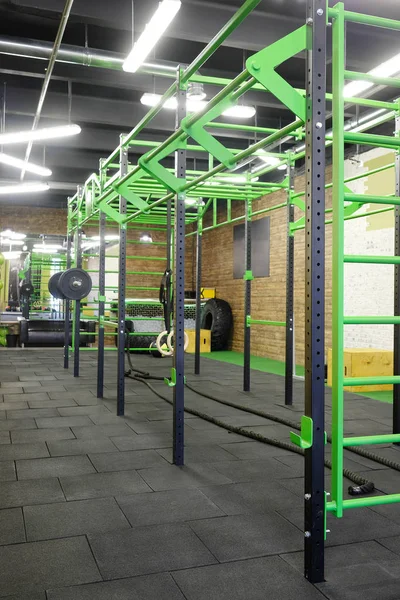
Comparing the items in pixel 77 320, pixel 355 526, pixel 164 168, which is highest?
pixel 164 168

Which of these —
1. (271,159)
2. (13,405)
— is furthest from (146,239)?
(13,405)

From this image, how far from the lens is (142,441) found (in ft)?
13.9

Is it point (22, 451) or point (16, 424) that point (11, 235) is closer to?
point (16, 424)

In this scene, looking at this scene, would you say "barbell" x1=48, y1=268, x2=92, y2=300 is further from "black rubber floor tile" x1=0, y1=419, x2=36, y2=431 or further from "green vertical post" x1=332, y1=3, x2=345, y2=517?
"green vertical post" x1=332, y1=3, x2=345, y2=517

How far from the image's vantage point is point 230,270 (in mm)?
12805

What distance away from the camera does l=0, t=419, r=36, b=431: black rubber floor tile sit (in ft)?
15.0

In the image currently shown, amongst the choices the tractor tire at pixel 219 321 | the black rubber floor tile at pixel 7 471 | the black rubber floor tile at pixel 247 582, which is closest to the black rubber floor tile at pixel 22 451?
the black rubber floor tile at pixel 7 471

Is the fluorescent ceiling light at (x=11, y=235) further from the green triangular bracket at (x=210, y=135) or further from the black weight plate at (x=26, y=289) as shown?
the green triangular bracket at (x=210, y=135)

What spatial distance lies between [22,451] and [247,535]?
2.05m

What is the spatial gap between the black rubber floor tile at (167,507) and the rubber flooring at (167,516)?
0.01m

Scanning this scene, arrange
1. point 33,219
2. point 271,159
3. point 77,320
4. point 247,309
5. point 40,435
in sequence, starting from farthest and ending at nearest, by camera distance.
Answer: point 33,219 < point 77,320 < point 271,159 < point 247,309 < point 40,435

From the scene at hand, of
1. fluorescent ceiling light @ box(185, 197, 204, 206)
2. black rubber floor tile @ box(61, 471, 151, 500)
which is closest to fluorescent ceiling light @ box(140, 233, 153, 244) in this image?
fluorescent ceiling light @ box(185, 197, 204, 206)

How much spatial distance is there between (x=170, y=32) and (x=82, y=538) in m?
4.98

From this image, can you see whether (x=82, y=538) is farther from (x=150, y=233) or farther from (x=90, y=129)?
(x=150, y=233)
